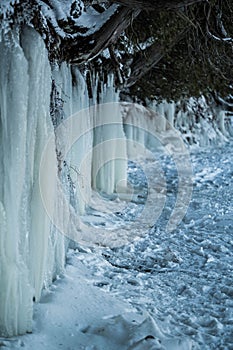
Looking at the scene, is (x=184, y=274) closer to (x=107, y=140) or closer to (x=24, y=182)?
(x=24, y=182)

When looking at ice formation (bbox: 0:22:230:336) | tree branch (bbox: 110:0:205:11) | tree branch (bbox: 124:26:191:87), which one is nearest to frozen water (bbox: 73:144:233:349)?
ice formation (bbox: 0:22:230:336)

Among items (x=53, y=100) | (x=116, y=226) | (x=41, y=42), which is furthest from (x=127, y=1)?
(x=116, y=226)

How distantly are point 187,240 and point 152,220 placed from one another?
1.11 m

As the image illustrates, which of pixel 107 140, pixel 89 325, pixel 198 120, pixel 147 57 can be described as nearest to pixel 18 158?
pixel 89 325

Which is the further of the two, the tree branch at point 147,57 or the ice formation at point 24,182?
the tree branch at point 147,57

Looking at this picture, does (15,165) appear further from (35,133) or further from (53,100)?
(53,100)

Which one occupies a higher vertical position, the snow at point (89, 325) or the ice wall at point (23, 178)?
the ice wall at point (23, 178)

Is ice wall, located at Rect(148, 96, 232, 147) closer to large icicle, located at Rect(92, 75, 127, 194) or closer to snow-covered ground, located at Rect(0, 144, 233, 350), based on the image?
large icicle, located at Rect(92, 75, 127, 194)

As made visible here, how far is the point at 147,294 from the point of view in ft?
14.3

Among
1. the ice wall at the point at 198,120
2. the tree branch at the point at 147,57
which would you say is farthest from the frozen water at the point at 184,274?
the ice wall at the point at 198,120

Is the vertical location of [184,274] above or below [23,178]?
below

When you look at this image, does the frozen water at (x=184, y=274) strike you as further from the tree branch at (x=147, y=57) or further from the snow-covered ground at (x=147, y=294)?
the tree branch at (x=147, y=57)

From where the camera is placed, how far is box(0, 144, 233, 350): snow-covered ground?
3404 mm

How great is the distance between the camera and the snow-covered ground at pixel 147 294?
3.40 m
